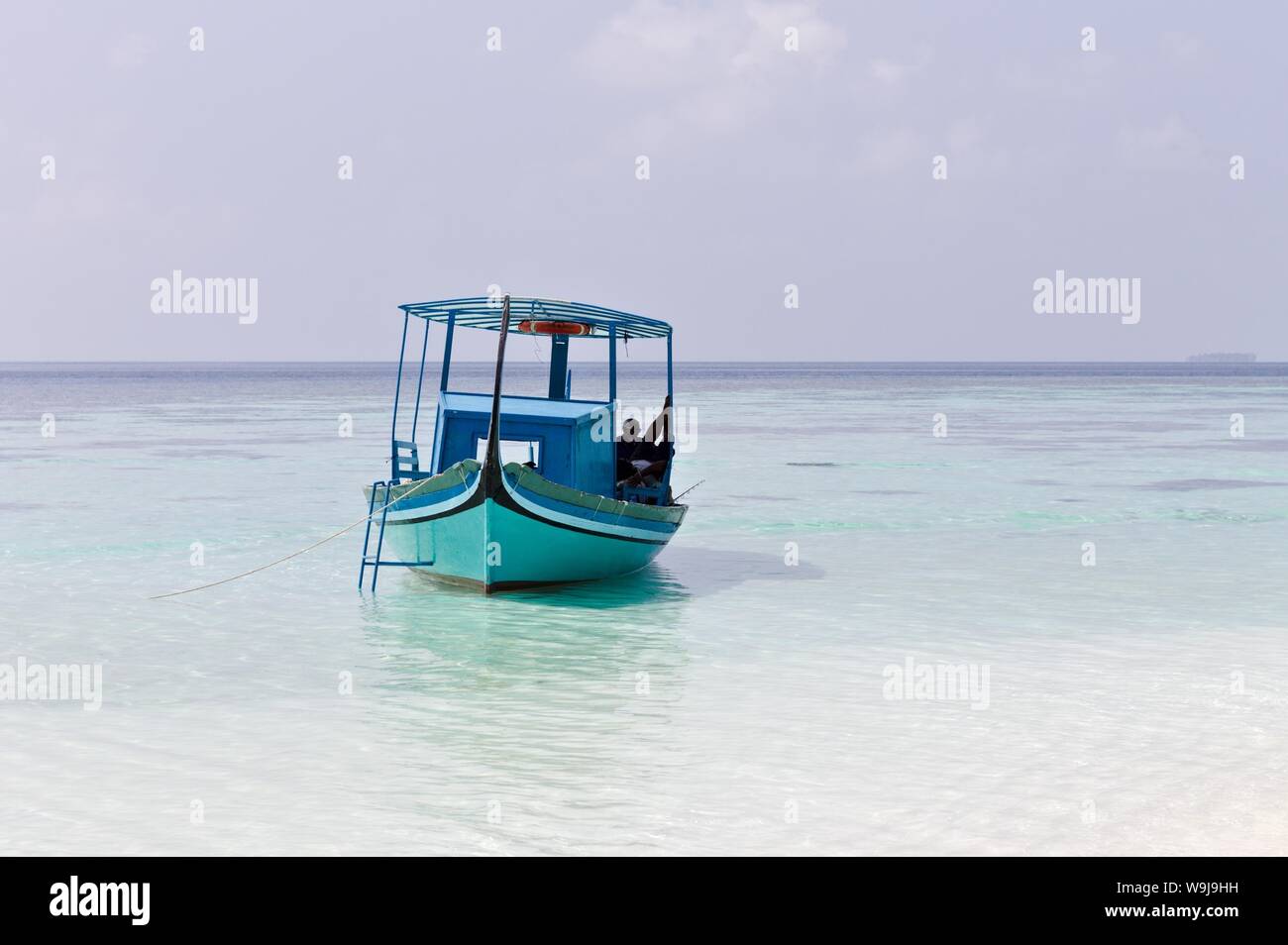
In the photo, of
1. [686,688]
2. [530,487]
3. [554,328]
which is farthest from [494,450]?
[686,688]

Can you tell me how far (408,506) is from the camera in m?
14.3

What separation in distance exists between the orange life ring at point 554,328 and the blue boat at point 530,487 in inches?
0.6

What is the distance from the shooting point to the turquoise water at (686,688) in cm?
702

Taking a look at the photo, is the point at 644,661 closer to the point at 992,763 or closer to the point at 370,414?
the point at 992,763

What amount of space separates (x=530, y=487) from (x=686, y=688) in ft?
12.4

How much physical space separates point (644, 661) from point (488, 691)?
1730mm

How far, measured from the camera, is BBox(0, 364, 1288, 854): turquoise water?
7.02m

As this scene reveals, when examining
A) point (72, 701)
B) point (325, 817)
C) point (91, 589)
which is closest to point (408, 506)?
point (91, 589)

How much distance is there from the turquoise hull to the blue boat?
0.05ft

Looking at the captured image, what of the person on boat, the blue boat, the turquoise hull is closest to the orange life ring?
the blue boat

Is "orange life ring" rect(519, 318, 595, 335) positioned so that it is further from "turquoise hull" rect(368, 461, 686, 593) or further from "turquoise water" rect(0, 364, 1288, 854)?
"turquoise water" rect(0, 364, 1288, 854)

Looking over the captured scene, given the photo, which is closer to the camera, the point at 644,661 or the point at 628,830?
the point at 628,830

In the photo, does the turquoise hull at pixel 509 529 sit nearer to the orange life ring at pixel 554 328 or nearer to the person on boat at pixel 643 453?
the person on boat at pixel 643 453

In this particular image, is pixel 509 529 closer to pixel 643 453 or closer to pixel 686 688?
pixel 643 453
